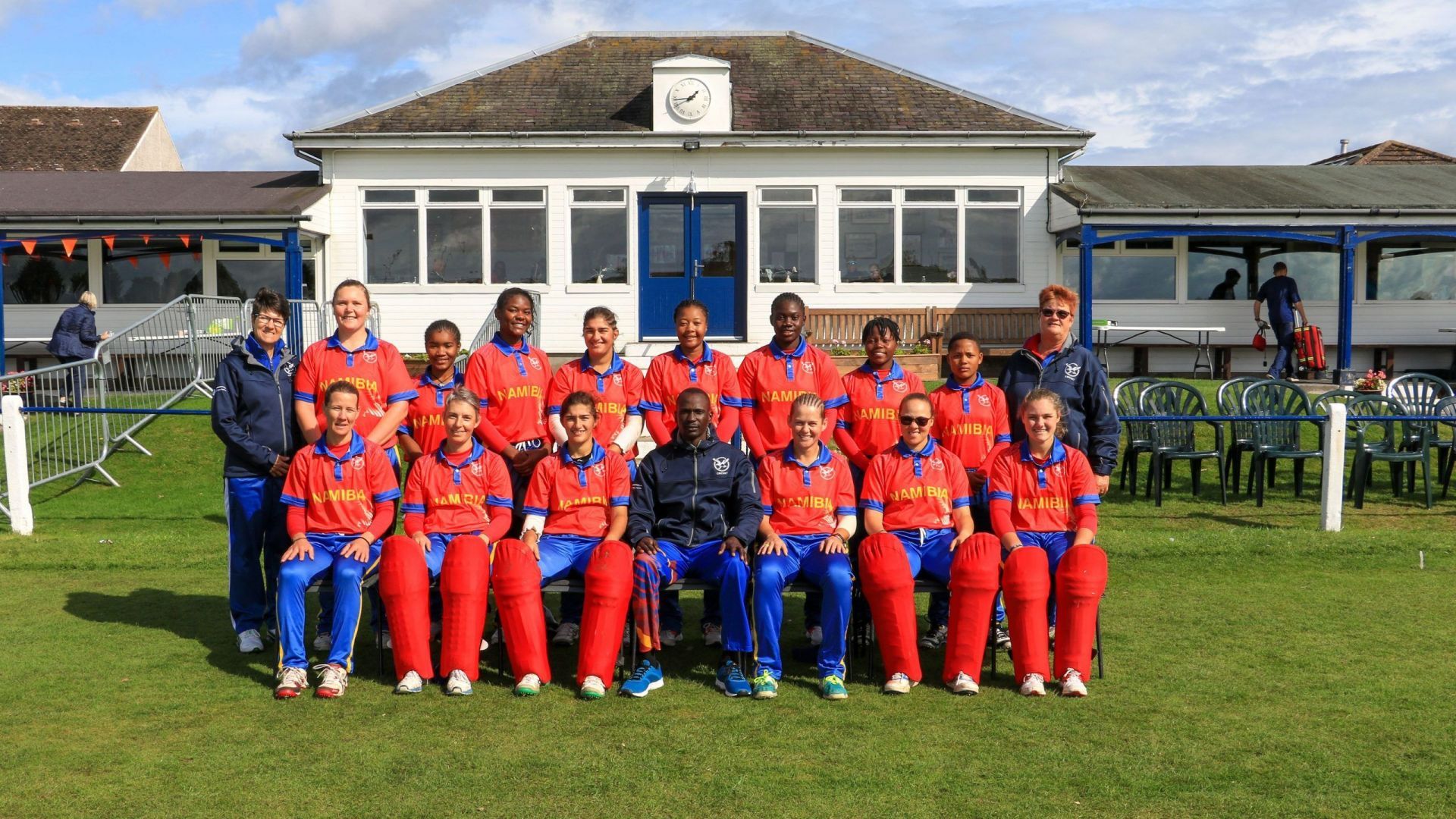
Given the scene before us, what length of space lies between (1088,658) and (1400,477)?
23.9 ft

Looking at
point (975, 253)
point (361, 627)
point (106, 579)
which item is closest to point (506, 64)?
point (975, 253)

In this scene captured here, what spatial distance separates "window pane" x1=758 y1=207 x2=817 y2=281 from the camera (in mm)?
16906

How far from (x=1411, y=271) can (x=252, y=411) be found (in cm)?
1882

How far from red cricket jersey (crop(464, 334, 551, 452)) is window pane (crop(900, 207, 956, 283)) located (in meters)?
11.7

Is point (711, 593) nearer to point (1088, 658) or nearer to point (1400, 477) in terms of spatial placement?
point (1088, 658)

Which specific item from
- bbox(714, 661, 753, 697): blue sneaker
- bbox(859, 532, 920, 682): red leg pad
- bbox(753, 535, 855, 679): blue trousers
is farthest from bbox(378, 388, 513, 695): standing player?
bbox(859, 532, 920, 682): red leg pad

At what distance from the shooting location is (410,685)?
4.94 m

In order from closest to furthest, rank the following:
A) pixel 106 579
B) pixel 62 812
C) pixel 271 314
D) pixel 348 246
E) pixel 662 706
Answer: pixel 62 812
pixel 662 706
pixel 271 314
pixel 106 579
pixel 348 246

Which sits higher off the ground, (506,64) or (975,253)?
(506,64)

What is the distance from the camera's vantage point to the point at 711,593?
580cm

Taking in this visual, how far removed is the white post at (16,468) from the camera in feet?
27.3

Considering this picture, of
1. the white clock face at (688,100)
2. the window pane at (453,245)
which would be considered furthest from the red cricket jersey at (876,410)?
the window pane at (453,245)

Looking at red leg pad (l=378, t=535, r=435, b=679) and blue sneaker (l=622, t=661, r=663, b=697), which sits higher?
red leg pad (l=378, t=535, r=435, b=679)

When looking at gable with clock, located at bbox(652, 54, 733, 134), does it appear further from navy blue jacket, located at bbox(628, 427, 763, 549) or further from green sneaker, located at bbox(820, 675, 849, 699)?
green sneaker, located at bbox(820, 675, 849, 699)
